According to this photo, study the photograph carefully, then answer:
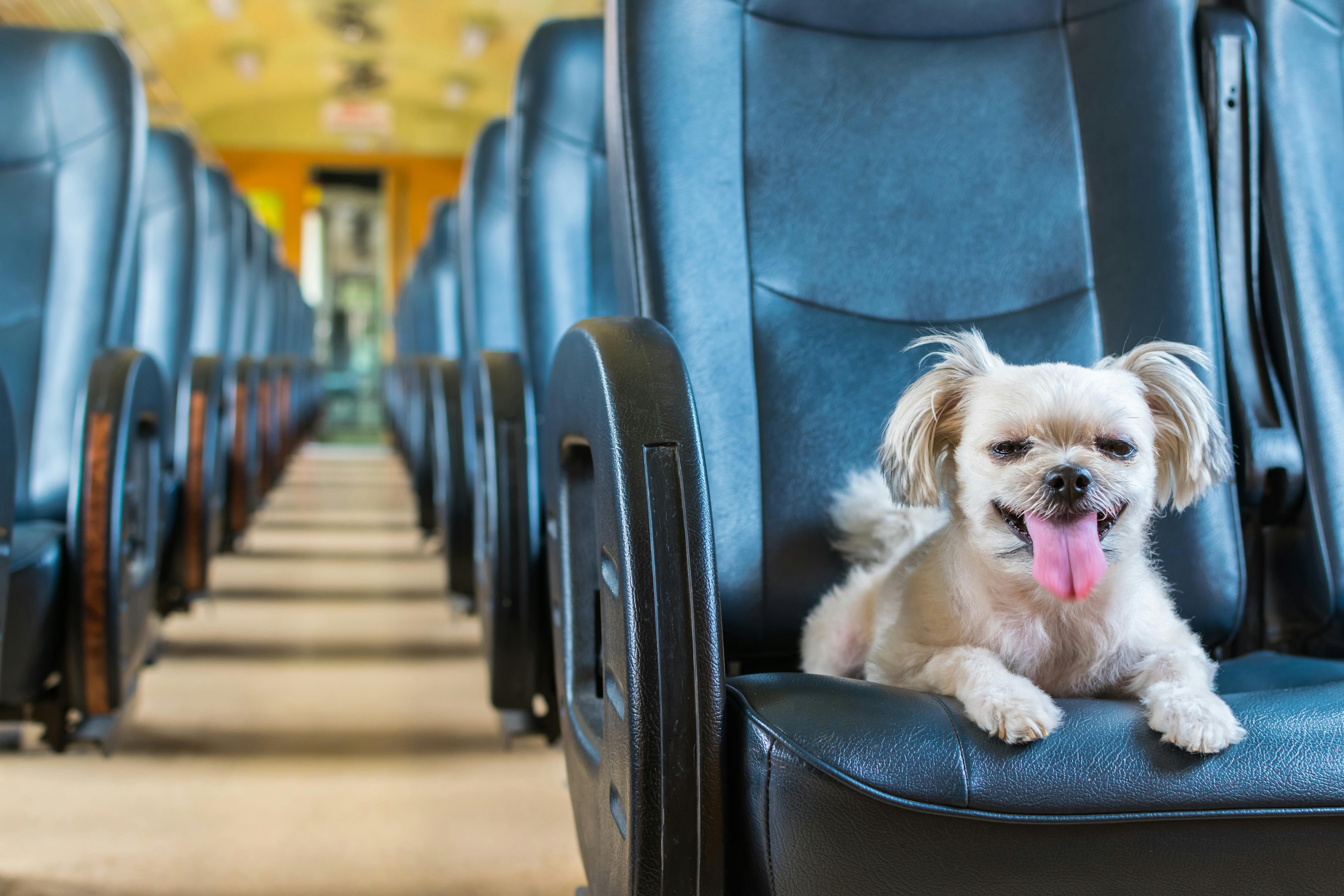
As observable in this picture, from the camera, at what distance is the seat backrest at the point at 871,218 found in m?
1.06

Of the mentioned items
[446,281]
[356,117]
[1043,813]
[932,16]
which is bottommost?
[1043,813]

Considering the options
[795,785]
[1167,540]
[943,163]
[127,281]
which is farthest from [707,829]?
[127,281]

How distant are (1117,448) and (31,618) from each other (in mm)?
1342

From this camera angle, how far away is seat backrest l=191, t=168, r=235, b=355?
11.3 ft

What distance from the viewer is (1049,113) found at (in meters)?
1.20

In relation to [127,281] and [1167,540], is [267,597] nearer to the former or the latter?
[127,281]

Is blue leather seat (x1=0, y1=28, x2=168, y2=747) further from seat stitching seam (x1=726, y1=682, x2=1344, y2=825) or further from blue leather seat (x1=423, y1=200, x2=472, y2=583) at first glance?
seat stitching seam (x1=726, y1=682, x2=1344, y2=825)

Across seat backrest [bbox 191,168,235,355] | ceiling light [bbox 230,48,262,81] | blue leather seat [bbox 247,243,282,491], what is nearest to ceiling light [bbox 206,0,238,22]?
ceiling light [bbox 230,48,262,81]

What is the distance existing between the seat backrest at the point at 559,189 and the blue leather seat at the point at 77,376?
0.60 m

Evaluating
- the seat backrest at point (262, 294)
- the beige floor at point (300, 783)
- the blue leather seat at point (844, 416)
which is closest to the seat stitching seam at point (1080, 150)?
the blue leather seat at point (844, 416)

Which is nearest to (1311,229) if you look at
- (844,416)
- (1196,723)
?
(844,416)

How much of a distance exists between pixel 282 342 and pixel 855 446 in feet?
21.4

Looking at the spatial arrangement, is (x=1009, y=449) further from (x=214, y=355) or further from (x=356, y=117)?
(x=356, y=117)

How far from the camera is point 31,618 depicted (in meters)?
1.39
